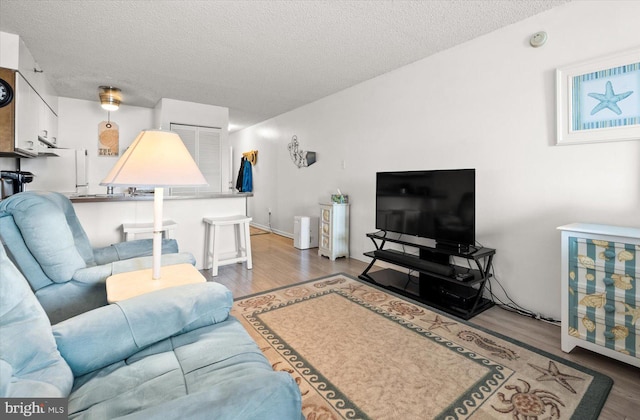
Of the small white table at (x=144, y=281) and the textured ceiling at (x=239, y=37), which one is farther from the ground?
the textured ceiling at (x=239, y=37)

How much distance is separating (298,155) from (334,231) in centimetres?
184

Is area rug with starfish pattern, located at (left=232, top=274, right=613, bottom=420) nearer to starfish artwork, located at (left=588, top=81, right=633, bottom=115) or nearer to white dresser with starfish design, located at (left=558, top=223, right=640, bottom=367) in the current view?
white dresser with starfish design, located at (left=558, top=223, right=640, bottom=367)

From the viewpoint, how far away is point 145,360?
111cm

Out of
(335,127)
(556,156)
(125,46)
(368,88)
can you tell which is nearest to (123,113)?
(125,46)

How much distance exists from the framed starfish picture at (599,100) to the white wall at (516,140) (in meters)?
0.07

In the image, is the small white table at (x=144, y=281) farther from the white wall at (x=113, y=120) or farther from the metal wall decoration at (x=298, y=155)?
the white wall at (x=113, y=120)

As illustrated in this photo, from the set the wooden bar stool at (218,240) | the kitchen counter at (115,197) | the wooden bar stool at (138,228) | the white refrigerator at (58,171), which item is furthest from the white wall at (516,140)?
the white refrigerator at (58,171)

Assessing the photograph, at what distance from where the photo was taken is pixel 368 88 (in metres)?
4.02

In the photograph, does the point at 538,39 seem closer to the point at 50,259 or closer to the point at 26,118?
the point at 50,259

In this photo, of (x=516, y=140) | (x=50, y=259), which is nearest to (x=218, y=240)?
(x=50, y=259)

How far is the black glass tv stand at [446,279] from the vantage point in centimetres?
255

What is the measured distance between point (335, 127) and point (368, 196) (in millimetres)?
1241

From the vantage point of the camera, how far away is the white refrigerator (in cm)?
422

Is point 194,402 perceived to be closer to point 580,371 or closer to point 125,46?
point 580,371
